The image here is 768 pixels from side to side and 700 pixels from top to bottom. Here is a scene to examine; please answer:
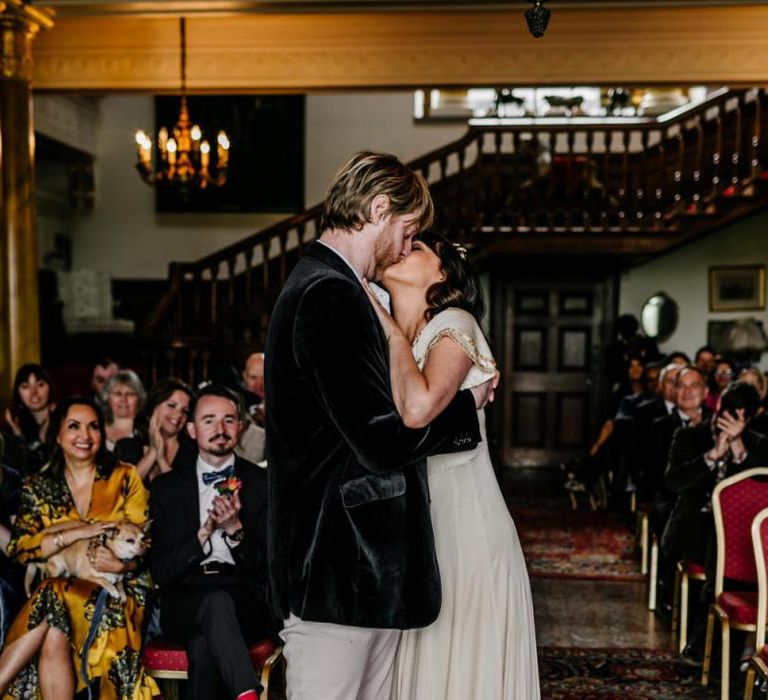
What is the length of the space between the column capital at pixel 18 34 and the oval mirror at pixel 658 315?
7.44 m

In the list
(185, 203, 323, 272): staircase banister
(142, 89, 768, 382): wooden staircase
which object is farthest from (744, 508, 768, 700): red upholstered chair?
(185, 203, 323, 272): staircase banister

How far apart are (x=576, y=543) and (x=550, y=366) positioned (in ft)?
14.1

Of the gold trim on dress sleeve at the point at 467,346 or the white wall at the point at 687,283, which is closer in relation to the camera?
the gold trim on dress sleeve at the point at 467,346

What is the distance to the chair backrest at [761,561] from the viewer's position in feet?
12.0

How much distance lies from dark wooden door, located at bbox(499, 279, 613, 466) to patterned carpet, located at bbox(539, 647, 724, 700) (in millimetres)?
6677

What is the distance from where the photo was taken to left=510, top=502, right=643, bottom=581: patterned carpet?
22.4 feet

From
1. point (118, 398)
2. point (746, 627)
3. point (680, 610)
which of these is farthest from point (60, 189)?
point (746, 627)

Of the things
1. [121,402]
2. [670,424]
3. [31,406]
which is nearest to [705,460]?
[670,424]

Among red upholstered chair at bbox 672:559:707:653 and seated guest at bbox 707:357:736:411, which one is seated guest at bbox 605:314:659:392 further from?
red upholstered chair at bbox 672:559:707:653

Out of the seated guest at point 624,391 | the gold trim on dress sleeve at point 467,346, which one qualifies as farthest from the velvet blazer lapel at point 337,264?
the seated guest at point 624,391

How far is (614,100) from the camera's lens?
12.8m

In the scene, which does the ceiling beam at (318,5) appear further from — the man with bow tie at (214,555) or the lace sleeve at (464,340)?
the lace sleeve at (464,340)

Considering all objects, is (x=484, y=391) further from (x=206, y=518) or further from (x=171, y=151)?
(x=171, y=151)

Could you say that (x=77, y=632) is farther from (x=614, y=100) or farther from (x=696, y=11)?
(x=614, y=100)
